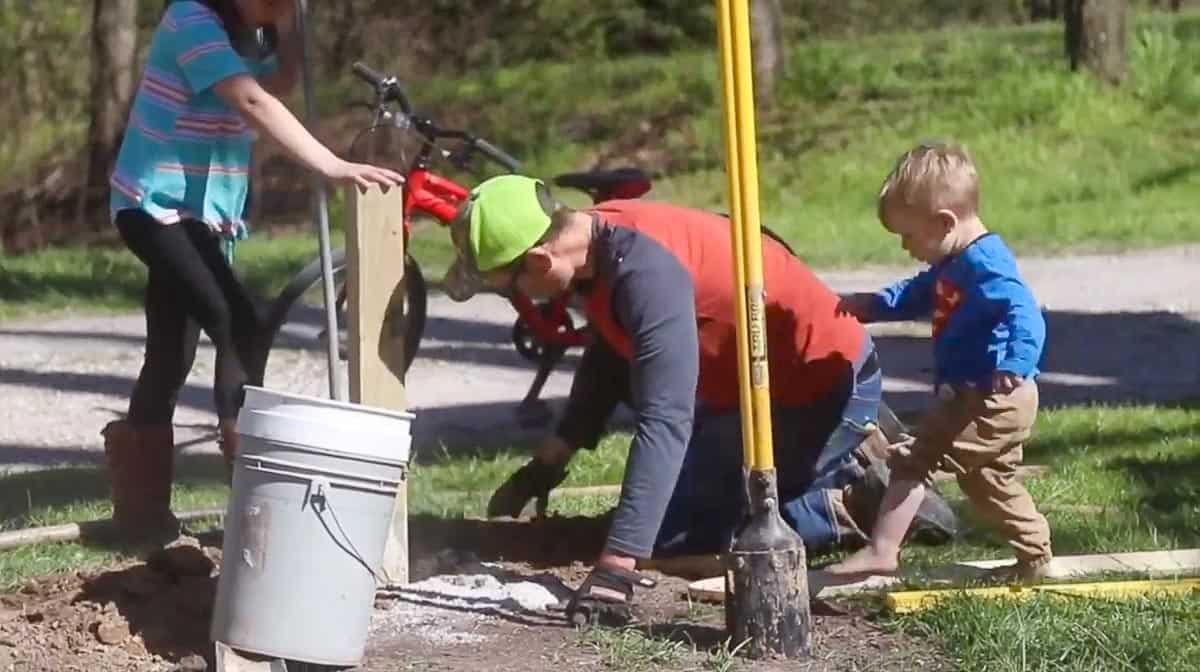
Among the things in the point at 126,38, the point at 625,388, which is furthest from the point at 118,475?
the point at 126,38

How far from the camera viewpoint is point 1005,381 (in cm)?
452

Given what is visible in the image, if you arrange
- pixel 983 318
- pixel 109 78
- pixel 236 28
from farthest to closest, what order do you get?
pixel 109 78, pixel 236 28, pixel 983 318

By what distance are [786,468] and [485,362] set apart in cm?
456

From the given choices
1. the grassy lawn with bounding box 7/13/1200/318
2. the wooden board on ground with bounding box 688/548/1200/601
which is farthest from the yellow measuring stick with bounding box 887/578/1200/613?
the grassy lawn with bounding box 7/13/1200/318

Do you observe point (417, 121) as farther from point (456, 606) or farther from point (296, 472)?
point (296, 472)

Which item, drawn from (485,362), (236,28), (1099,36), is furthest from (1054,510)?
(1099,36)

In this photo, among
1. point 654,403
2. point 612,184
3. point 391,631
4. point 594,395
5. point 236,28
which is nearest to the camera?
point 654,403

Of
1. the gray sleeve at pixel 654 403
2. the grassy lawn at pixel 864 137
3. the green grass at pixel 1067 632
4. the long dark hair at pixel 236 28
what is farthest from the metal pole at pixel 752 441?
the grassy lawn at pixel 864 137

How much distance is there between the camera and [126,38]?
17.7 m

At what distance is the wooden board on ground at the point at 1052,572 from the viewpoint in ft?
15.0

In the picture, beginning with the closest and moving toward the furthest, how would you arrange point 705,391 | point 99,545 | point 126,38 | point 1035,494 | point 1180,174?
point 705,391 < point 99,545 < point 1035,494 < point 1180,174 < point 126,38

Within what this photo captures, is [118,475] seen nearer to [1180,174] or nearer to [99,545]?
[99,545]

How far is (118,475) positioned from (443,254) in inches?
300

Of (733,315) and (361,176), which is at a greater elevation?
(361,176)
